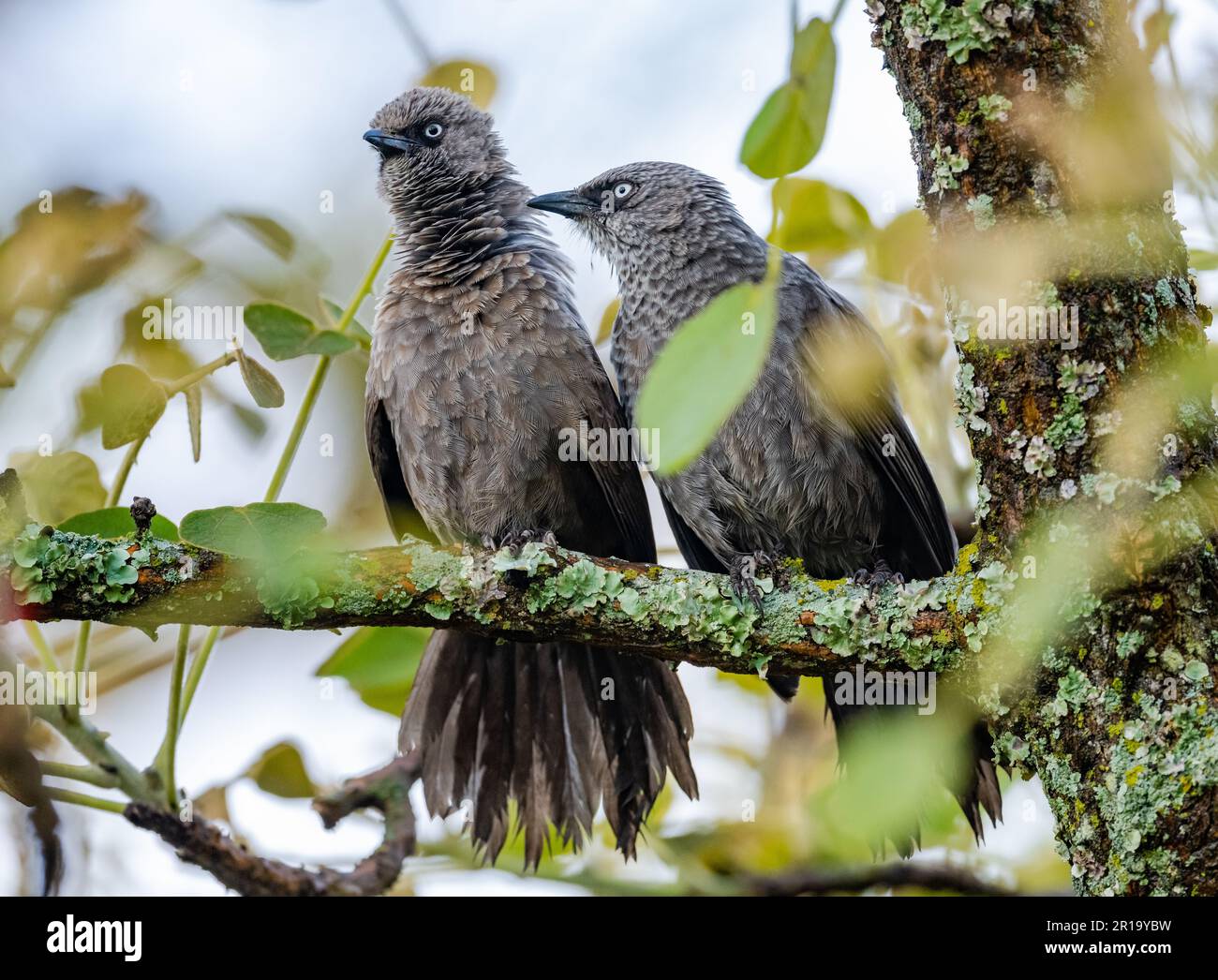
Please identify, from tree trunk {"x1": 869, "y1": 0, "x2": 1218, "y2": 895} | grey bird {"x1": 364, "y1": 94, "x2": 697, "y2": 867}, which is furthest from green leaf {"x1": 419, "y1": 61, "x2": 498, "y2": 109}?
tree trunk {"x1": 869, "y1": 0, "x2": 1218, "y2": 895}

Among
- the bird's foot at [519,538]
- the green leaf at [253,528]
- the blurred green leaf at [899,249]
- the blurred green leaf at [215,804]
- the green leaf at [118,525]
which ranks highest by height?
the blurred green leaf at [899,249]

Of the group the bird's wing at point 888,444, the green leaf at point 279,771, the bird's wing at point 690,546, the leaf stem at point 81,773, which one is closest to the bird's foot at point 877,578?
the bird's wing at point 888,444

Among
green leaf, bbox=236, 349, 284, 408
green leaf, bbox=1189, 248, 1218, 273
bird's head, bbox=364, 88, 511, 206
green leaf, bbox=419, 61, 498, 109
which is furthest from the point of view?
bird's head, bbox=364, 88, 511, 206

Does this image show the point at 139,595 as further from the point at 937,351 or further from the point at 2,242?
the point at 937,351

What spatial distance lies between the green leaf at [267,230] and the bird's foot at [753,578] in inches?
53.1

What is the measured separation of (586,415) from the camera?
3434 mm

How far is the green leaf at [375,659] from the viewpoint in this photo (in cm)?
272

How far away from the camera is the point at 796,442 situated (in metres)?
3.29

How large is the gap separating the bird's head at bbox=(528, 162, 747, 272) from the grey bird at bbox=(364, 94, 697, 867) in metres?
0.27

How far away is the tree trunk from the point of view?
6.68ft

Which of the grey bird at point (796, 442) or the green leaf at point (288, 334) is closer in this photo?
the green leaf at point (288, 334)

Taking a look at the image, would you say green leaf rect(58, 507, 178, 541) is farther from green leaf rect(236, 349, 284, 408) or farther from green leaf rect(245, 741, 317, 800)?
green leaf rect(245, 741, 317, 800)

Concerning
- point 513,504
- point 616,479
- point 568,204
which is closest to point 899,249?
point 616,479

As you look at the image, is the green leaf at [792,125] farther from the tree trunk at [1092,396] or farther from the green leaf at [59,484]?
the green leaf at [59,484]
